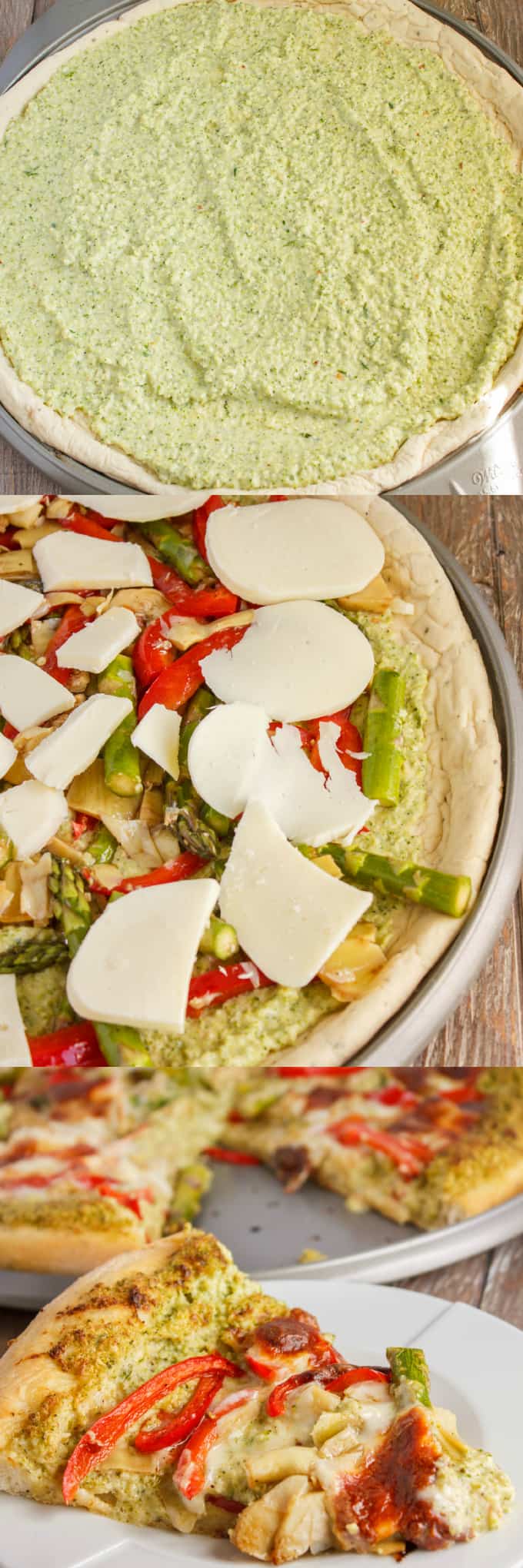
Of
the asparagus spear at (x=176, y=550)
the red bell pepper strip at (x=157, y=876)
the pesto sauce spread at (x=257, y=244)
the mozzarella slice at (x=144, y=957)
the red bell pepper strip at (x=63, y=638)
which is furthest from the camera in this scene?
the pesto sauce spread at (x=257, y=244)

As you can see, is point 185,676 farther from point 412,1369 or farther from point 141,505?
point 412,1369

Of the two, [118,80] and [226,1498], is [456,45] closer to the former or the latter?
[118,80]

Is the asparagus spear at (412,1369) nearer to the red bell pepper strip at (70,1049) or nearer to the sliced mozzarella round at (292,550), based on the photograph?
the red bell pepper strip at (70,1049)

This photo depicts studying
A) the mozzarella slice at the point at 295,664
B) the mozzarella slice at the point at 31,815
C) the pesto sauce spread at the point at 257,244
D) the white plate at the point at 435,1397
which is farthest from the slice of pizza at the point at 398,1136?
the pesto sauce spread at the point at 257,244

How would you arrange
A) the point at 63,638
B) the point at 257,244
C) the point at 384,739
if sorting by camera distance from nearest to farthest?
the point at 384,739 < the point at 63,638 < the point at 257,244

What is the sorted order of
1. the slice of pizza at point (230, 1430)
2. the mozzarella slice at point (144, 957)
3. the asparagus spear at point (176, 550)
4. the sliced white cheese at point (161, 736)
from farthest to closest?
1. the asparagus spear at point (176, 550)
2. the sliced white cheese at point (161, 736)
3. the mozzarella slice at point (144, 957)
4. the slice of pizza at point (230, 1430)

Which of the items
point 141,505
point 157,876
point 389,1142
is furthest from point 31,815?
point 389,1142

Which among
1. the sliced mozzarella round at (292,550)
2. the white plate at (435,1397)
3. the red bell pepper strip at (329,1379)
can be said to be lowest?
the white plate at (435,1397)
